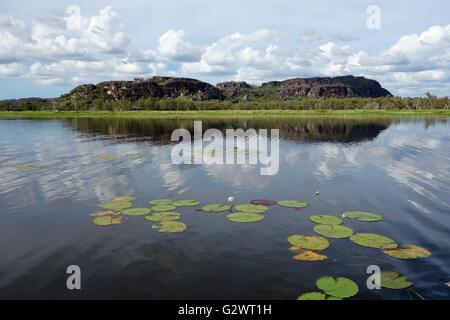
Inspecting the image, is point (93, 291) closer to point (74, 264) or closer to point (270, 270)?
point (74, 264)

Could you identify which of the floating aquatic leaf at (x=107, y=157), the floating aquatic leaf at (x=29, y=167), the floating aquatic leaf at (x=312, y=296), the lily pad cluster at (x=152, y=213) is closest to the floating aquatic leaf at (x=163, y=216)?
the lily pad cluster at (x=152, y=213)

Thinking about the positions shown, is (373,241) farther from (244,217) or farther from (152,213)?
(152,213)

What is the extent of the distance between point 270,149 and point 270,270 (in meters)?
32.7

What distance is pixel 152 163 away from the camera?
33781mm

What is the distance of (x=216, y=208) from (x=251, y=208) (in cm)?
179

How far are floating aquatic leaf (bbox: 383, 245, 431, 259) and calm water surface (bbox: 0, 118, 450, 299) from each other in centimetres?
39

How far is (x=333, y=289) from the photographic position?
10.8 m

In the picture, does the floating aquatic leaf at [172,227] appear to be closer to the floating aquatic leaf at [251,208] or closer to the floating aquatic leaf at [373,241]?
the floating aquatic leaf at [251,208]

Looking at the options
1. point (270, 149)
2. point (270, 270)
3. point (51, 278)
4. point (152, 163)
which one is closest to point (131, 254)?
point (51, 278)

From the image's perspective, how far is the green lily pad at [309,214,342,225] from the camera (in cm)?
1668

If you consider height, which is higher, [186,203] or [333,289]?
[186,203]

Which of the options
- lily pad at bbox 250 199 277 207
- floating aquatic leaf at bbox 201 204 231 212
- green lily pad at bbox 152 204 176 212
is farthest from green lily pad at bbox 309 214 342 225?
green lily pad at bbox 152 204 176 212

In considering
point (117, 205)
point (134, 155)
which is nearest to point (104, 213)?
point (117, 205)

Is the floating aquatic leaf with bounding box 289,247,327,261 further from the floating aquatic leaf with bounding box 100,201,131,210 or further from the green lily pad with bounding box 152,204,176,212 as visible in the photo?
the floating aquatic leaf with bounding box 100,201,131,210
